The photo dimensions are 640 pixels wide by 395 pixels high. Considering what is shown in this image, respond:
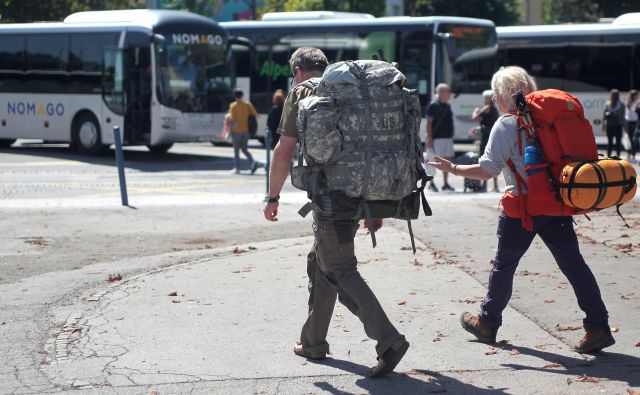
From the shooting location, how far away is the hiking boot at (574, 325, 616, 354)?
6.12m

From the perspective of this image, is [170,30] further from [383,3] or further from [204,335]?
[383,3]

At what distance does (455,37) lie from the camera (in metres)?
26.9

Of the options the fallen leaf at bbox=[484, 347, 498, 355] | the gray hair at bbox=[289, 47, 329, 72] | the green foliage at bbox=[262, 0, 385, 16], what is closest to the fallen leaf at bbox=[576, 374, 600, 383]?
the fallen leaf at bbox=[484, 347, 498, 355]

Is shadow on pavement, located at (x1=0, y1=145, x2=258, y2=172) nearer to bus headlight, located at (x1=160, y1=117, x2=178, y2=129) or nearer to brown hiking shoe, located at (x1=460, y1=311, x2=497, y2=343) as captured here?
bus headlight, located at (x1=160, y1=117, x2=178, y2=129)

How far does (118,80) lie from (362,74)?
63.8ft

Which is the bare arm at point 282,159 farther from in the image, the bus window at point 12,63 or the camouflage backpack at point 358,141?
the bus window at point 12,63

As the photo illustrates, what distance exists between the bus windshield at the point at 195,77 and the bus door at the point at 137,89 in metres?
0.31

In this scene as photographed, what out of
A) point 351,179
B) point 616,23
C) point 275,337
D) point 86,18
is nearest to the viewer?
point 351,179

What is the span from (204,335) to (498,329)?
1.78 metres

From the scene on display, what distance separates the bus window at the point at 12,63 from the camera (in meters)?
26.4

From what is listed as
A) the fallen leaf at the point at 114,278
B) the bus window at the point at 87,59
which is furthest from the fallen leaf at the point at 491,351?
the bus window at the point at 87,59

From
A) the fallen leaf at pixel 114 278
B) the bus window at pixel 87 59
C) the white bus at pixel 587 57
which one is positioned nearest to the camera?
the fallen leaf at pixel 114 278

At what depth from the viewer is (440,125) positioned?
17031mm

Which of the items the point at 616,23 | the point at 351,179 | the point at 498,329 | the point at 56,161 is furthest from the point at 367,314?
the point at 616,23
